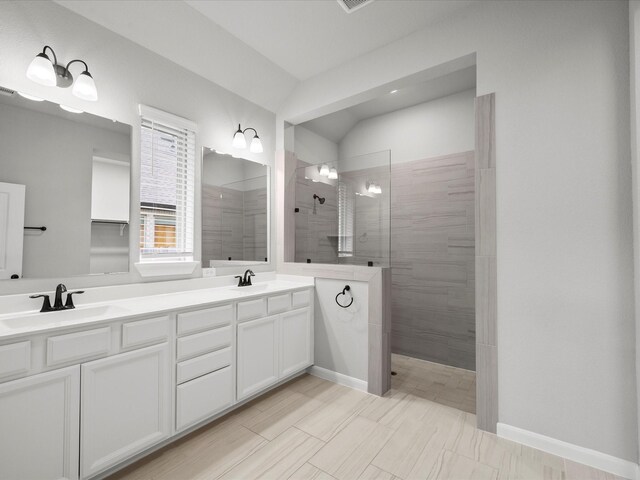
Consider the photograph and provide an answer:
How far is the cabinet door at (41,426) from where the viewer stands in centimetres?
130

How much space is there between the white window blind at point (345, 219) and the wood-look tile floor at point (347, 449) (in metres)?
1.30

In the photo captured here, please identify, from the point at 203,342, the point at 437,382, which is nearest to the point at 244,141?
the point at 203,342

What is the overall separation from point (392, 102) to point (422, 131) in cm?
49

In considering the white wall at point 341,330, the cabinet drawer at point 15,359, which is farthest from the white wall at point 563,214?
the cabinet drawer at point 15,359

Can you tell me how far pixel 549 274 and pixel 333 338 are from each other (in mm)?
1777

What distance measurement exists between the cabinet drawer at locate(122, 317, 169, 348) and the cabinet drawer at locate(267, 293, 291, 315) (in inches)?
33.5

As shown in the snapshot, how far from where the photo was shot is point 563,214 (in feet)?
6.08

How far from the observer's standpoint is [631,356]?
5.49 feet

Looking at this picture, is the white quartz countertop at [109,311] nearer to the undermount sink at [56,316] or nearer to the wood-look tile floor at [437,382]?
the undermount sink at [56,316]

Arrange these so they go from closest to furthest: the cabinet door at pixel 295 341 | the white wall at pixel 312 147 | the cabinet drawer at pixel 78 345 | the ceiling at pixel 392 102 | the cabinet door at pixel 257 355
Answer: the cabinet drawer at pixel 78 345, the cabinet door at pixel 257 355, the cabinet door at pixel 295 341, the ceiling at pixel 392 102, the white wall at pixel 312 147

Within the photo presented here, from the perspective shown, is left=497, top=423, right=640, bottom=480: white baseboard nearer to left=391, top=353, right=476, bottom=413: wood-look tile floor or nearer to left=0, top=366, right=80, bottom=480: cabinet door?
left=391, top=353, right=476, bottom=413: wood-look tile floor

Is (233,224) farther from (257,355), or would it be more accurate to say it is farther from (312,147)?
(312,147)

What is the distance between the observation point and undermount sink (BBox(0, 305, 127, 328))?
1.55 m

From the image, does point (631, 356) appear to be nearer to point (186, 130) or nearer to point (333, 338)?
point (333, 338)
